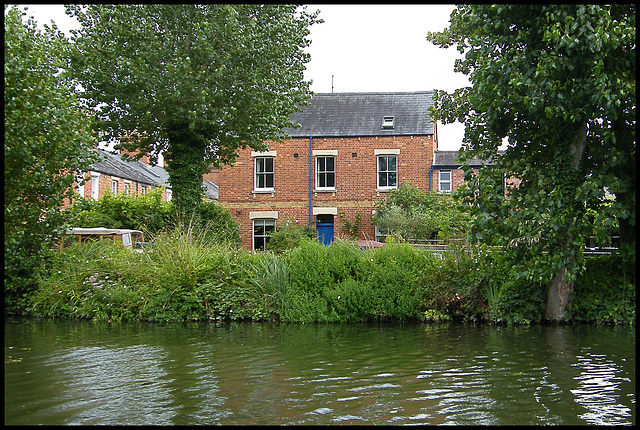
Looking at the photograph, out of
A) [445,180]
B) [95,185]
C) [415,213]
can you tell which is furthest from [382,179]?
[95,185]

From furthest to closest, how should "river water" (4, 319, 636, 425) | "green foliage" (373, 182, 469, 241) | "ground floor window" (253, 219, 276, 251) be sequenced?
"ground floor window" (253, 219, 276, 251) < "green foliage" (373, 182, 469, 241) < "river water" (4, 319, 636, 425)

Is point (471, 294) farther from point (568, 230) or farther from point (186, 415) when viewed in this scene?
point (186, 415)

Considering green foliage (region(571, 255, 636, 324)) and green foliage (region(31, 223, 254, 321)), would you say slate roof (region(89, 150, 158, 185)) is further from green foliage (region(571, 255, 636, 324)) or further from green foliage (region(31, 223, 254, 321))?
green foliage (region(571, 255, 636, 324))

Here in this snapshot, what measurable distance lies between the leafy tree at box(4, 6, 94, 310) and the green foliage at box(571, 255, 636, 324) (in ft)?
37.0

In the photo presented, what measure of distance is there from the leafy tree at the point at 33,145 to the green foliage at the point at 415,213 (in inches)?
494

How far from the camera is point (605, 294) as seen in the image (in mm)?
12500

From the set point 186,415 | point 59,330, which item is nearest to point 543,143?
point 186,415

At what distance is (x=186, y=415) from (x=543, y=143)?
909 centimetres

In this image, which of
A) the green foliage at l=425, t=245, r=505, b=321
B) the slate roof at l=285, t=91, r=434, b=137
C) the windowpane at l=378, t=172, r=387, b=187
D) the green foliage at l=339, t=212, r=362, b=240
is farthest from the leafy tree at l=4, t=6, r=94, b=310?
the windowpane at l=378, t=172, r=387, b=187

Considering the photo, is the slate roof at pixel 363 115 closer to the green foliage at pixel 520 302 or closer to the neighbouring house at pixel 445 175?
the neighbouring house at pixel 445 175

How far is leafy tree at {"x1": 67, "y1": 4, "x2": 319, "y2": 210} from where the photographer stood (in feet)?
61.1

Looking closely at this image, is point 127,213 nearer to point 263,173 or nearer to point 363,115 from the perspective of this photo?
point 263,173

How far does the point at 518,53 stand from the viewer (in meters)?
10.7

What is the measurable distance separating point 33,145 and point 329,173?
58.6ft
